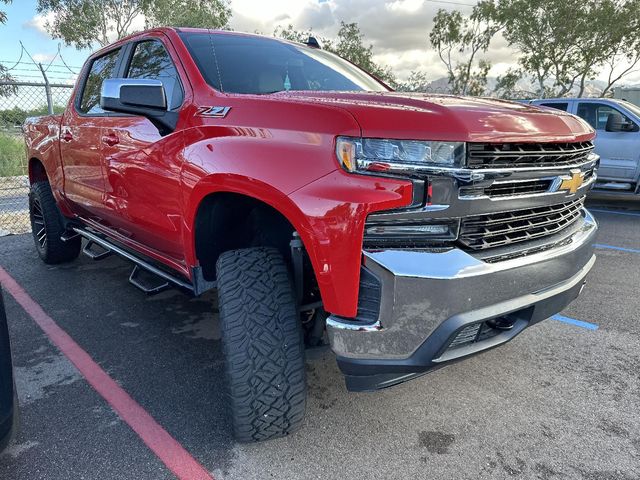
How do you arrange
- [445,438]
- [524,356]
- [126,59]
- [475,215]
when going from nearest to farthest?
[475,215] → [445,438] → [524,356] → [126,59]

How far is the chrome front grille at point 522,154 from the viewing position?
177 centimetres

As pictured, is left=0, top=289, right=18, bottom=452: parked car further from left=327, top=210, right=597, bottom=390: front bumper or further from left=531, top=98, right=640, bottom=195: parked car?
left=531, top=98, right=640, bottom=195: parked car

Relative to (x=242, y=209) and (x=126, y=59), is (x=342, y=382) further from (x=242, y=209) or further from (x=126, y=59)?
(x=126, y=59)

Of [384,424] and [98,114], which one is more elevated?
[98,114]

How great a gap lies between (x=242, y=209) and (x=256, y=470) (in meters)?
1.24

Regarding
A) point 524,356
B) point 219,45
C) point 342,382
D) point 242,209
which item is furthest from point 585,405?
point 219,45

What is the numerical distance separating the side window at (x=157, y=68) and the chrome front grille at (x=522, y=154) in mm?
1585

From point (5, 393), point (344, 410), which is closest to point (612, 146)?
point (344, 410)

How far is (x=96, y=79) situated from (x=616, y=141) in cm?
795

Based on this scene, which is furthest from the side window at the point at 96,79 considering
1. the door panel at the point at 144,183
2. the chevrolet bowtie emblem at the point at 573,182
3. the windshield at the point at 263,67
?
the chevrolet bowtie emblem at the point at 573,182

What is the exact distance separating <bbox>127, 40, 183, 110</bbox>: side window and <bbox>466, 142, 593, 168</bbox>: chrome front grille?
159 cm

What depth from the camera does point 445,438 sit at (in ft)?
7.39

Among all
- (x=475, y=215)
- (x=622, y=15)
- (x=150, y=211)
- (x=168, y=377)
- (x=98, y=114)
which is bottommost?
(x=168, y=377)

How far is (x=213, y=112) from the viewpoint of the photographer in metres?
2.31
